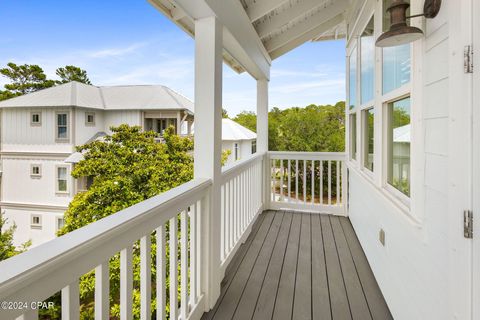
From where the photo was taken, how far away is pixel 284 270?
2.66 metres

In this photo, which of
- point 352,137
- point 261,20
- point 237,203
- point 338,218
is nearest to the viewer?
point 237,203

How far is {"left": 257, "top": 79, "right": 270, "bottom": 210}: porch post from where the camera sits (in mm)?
4637

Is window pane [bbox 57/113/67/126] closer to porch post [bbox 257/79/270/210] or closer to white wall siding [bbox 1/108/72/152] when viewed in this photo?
white wall siding [bbox 1/108/72/152]

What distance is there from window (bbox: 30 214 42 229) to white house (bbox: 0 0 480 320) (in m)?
0.73

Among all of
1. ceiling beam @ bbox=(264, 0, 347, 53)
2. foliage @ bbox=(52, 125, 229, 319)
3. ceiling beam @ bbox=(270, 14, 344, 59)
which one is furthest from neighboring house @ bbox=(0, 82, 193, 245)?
ceiling beam @ bbox=(270, 14, 344, 59)

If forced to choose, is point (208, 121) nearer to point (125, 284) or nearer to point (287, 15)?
point (125, 284)

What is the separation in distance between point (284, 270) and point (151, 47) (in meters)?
3.38

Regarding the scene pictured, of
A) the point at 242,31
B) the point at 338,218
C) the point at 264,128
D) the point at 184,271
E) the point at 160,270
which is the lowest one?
the point at 338,218

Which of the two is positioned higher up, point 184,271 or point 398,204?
point 398,204

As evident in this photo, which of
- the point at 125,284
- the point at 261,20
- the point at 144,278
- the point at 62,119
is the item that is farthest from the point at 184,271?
the point at 261,20

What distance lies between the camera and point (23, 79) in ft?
5.67

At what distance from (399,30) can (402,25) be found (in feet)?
0.13

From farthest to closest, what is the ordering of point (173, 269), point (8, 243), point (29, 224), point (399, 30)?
point (8, 243), point (29, 224), point (173, 269), point (399, 30)

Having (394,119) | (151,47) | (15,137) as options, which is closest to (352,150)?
(394,119)
